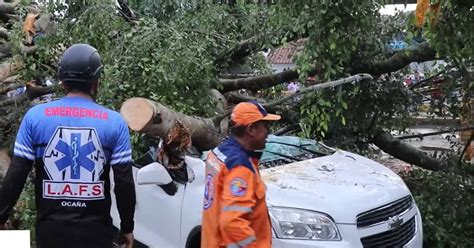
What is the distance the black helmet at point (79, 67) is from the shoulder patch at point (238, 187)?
0.93 meters

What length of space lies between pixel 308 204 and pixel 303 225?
0.51ft

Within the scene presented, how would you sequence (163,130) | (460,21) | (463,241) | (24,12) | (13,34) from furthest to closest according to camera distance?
(24,12) → (13,34) → (463,241) → (163,130) → (460,21)

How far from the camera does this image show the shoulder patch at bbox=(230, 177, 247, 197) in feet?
10.8

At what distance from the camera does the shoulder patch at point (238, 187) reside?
10.8 ft

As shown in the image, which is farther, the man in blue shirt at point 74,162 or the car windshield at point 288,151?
the car windshield at point 288,151

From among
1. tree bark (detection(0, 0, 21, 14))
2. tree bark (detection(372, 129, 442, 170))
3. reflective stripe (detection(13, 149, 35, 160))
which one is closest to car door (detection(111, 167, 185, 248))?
reflective stripe (detection(13, 149, 35, 160))

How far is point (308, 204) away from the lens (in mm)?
4363

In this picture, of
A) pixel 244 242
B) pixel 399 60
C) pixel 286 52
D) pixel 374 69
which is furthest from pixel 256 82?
pixel 244 242

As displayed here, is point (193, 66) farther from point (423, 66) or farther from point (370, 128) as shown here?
point (423, 66)

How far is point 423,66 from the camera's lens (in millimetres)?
7914

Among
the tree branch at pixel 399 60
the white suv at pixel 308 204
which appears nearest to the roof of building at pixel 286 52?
the tree branch at pixel 399 60

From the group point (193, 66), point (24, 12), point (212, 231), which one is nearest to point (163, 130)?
point (193, 66)

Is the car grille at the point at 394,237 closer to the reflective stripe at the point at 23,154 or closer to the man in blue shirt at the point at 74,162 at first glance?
the man in blue shirt at the point at 74,162

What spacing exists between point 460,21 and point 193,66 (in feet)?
8.70
